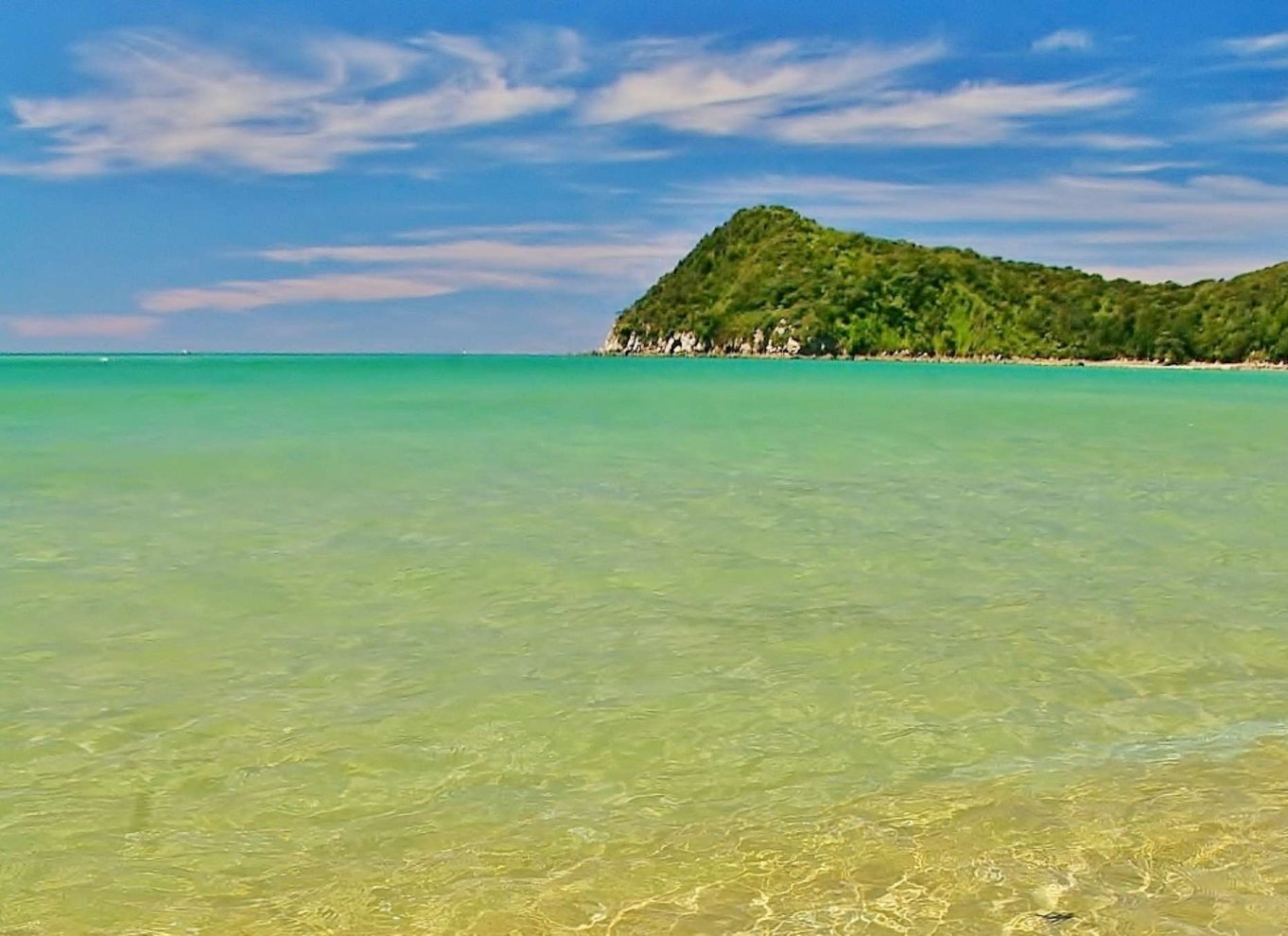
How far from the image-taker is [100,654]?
8.67 m

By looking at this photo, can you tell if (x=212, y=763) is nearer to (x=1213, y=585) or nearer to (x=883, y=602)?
(x=883, y=602)

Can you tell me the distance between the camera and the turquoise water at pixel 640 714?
196 inches

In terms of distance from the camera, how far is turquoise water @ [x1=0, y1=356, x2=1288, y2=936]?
4973 mm

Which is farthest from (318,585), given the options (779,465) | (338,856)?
(779,465)

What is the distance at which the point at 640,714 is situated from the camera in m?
7.39

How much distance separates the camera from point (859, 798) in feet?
19.7

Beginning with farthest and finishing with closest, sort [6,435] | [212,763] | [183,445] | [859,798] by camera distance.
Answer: [6,435], [183,445], [212,763], [859,798]

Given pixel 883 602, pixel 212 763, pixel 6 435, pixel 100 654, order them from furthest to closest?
pixel 6 435, pixel 883 602, pixel 100 654, pixel 212 763

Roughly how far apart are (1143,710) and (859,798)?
2.57 m

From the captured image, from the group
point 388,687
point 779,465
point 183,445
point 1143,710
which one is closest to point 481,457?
point 779,465

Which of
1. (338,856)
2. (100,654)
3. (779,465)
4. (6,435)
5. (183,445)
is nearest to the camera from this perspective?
(338,856)

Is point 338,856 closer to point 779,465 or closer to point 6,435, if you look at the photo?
point 779,465

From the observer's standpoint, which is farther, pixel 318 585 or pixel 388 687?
pixel 318 585

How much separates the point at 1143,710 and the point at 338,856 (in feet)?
16.8
